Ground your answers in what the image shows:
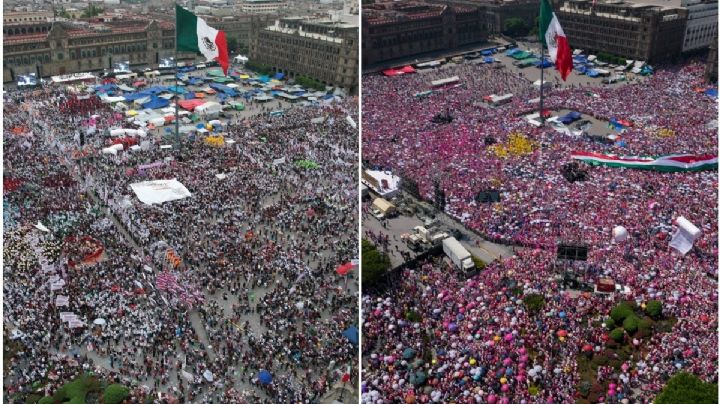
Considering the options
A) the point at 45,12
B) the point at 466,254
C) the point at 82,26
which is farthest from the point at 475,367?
the point at 45,12

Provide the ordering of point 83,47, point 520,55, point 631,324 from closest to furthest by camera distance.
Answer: point 631,324
point 520,55
point 83,47

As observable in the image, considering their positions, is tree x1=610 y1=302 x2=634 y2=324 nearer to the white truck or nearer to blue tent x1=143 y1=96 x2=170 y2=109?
the white truck

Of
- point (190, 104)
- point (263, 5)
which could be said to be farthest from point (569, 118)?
point (263, 5)

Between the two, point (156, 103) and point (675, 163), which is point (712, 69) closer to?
point (675, 163)

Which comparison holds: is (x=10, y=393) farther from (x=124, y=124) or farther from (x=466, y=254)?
(x=124, y=124)

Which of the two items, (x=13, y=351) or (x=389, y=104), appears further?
(x=389, y=104)

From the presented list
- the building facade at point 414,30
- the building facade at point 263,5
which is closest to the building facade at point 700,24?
the building facade at point 414,30

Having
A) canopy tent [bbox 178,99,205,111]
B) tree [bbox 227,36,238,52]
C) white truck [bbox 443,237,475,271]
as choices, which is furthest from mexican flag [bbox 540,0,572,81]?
tree [bbox 227,36,238,52]
